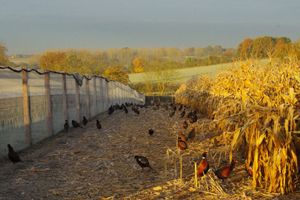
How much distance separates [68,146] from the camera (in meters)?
11.0

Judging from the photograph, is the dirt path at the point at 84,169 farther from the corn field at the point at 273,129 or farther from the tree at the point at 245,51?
the tree at the point at 245,51

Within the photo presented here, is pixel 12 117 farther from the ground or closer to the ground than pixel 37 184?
farther from the ground

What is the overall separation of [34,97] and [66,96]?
362 cm

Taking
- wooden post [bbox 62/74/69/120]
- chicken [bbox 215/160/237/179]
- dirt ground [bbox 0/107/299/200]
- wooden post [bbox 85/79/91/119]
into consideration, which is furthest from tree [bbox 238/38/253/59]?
wooden post [bbox 85/79/91/119]

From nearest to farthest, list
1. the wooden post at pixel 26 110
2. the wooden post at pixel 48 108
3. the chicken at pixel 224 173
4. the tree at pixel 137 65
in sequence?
1. the chicken at pixel 224 173
2. the wooden post at pixel 26 110
3. the wooden post at pixel 48 108
4. the tree at pixel 137 65

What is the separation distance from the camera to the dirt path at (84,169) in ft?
21.9

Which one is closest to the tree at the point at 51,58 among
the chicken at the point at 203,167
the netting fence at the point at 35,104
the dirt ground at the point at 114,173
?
the netting fence at the point at 35,104

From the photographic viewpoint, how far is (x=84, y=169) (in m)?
8.27

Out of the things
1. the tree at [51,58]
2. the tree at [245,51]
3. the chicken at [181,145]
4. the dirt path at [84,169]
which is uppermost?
the tree at [51,58]

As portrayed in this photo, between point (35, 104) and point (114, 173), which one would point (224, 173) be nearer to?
point (114, 173)

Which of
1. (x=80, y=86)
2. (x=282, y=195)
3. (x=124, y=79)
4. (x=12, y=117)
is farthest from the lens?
(x=124, y=79)

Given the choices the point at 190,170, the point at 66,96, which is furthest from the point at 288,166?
the point at 66,96

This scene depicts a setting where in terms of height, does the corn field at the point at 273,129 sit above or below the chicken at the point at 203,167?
above

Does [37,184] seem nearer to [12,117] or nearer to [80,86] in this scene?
[12,117]
